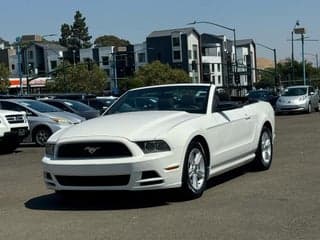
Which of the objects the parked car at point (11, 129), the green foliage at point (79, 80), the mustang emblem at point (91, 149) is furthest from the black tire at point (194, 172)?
the green foliage at point (79, 80)

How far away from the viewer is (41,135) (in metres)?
19.3

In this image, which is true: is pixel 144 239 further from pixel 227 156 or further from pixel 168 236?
pixel 227 156

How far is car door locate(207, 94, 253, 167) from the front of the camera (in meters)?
9.09

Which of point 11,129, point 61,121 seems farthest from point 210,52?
point 11,129

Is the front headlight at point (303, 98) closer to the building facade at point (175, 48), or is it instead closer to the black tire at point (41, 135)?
the black tire at point (41, 135)

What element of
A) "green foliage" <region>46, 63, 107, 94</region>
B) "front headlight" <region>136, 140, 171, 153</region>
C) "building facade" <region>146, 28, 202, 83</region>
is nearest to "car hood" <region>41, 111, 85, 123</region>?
"front headlight" <region>136, 140, 171, 153</region>

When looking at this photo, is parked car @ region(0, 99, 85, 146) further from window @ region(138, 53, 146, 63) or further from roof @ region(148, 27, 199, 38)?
window @ region(138, 53, 146, 63)

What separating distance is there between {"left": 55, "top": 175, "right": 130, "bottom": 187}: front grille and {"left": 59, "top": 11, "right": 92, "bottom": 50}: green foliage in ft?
440

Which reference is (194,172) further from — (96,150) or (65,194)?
(65,194)

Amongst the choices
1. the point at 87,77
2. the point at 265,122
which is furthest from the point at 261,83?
the point at 265,122

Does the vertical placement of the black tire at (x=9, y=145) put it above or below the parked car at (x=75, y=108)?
below

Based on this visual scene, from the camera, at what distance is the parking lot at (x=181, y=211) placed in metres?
6.65

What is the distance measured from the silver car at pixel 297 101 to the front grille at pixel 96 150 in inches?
1089

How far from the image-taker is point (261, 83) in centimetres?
12531
